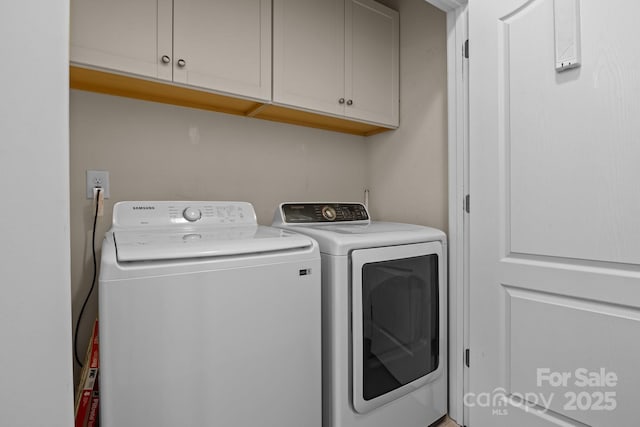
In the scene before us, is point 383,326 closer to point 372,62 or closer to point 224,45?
point 224,45

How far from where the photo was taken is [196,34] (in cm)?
141

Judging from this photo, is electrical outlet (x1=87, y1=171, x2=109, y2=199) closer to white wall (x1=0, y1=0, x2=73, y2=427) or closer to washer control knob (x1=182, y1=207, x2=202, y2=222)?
washer control knob (x1=182, y1=207, x2=202, y2=222)

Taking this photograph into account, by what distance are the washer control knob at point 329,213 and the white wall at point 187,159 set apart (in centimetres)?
25

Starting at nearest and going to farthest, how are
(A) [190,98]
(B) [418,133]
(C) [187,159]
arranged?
(A) [190,98] → (C) [187,159] → (B) [418,133]

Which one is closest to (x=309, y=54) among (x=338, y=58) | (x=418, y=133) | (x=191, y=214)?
(x=338, y=58)

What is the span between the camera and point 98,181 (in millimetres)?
1483

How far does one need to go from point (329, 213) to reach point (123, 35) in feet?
4.16

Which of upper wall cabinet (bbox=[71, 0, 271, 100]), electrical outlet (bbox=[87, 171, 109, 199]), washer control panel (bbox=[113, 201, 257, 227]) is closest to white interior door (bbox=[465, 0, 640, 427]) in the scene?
upper wall cabinet (bbox=[71, 0, 271, 100])

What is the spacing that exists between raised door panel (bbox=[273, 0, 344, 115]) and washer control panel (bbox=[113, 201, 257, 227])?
0.61 meters

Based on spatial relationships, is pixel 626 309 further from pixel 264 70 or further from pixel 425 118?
pixel 264 70

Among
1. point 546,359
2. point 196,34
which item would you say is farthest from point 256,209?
point 546,359

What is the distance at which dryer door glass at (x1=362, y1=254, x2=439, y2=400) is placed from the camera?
135cm

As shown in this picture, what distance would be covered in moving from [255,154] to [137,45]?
0.79 metres

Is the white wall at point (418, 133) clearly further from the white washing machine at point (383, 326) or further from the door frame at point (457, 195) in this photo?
the white washing machine at point (383, 326)
